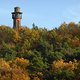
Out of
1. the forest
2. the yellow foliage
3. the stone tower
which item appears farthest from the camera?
the stone tower

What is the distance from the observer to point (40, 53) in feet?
202

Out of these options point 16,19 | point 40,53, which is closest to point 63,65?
point 40,53

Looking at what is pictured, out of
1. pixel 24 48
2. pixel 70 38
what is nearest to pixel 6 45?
pixel 24 48

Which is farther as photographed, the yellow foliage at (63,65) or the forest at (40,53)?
the yellow foliage at (63,65)

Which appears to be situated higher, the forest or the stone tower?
the stone tower

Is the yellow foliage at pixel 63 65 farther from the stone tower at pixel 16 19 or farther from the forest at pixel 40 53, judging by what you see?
the stone tower at pixel 16 19

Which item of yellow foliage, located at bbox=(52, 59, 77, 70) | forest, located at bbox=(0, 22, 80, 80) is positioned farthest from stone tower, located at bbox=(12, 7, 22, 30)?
yellow foliage, located at bbox=(52, 59, 77, 70)

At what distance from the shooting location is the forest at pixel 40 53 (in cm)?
5344

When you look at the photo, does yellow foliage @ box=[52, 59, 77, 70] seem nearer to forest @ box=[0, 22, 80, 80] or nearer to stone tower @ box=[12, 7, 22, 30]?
forest @ box=[0, 22, 80, 80]

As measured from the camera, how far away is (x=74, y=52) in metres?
59.6

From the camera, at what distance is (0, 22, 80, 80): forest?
2104 inches

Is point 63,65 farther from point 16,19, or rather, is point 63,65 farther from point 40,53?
point 16,19

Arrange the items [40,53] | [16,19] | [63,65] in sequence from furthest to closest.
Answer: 1. [16,19]
2. [40,53]
3. [63,65]

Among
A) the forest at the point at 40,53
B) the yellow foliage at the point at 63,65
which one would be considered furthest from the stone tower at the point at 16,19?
the yellow foliage at the point at 63,65
